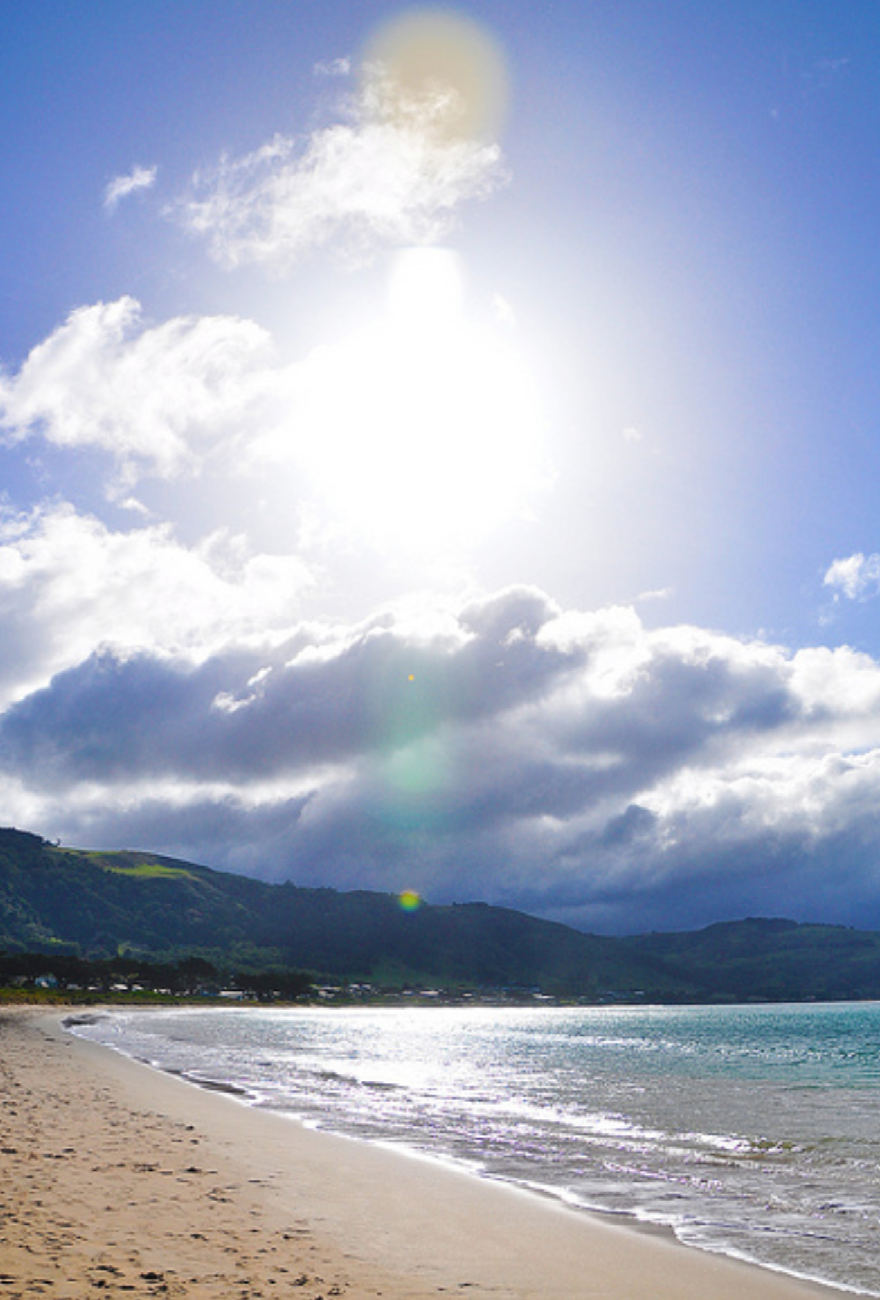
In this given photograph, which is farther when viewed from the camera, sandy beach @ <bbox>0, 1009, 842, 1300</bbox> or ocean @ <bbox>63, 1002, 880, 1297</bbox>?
ocean @ <bbox>63, 1002, 880, 1297</bbox>

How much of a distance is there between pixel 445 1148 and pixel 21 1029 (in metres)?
81.7

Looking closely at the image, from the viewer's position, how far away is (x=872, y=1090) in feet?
194

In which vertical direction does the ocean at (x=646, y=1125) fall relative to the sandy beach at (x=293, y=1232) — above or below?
below

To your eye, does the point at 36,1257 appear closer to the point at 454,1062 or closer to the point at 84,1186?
the point at 84,1186

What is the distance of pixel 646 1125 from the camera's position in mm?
39406

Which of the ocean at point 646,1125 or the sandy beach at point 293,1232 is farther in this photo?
the ocean at point 646,1125

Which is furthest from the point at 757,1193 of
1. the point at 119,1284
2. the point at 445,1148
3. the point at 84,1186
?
the point at 119,1284

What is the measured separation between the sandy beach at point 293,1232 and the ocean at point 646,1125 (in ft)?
7.24

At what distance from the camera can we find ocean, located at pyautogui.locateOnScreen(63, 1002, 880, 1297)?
20.9 metres

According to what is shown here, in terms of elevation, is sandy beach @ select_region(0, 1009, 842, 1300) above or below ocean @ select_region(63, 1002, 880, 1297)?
above

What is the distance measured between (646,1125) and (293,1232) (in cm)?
2726

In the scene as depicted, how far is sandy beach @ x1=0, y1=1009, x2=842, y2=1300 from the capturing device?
13305 mm

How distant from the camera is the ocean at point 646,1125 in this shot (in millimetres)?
20906

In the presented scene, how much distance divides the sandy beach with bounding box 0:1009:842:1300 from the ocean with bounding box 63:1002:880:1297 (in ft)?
7.24
